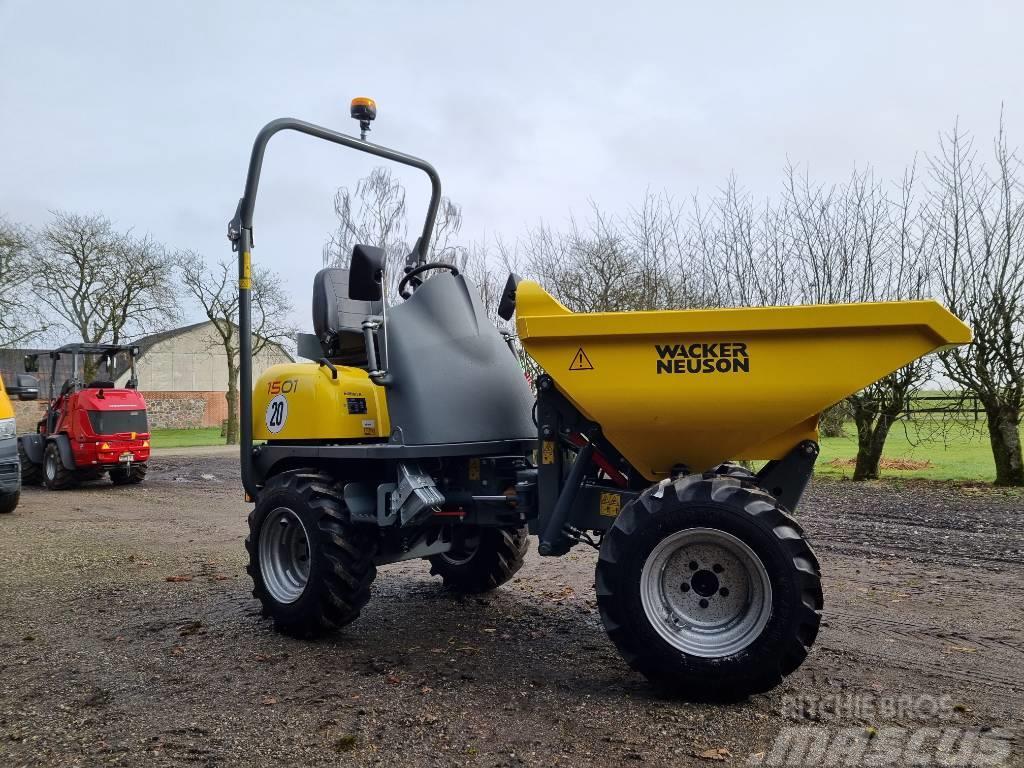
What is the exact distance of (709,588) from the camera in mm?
3811

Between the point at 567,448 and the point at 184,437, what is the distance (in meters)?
33.1

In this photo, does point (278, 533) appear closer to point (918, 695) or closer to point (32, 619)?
point (32, 619)

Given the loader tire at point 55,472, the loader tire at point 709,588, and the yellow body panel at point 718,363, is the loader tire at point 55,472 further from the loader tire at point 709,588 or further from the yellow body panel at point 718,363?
the loader tire at point 709,588

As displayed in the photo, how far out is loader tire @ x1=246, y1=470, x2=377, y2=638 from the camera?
4727 mm

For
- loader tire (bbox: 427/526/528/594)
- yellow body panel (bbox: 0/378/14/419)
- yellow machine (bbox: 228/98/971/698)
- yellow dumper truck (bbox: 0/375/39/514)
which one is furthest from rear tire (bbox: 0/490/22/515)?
loader tire (bbox: 427/526/528/594)

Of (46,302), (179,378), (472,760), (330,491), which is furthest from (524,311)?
(179,378)

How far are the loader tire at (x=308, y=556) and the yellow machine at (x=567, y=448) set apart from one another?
0.01 metres

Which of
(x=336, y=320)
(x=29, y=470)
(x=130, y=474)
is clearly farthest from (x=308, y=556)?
(x=29, y=470)

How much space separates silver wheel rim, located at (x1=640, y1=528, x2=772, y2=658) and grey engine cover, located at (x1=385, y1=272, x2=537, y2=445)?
151 centimetres

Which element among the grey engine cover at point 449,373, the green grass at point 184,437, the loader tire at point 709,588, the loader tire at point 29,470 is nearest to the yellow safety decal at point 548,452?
the grey engine cover at point 449,373

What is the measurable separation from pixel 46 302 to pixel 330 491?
27956 millimetres

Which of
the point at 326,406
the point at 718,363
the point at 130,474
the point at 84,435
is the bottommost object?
the point at 130,474

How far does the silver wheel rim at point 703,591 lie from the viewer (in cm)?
369

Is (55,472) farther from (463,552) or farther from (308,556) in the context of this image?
(308,556)
